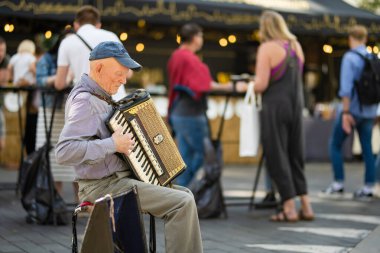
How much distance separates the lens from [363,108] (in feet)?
33.3

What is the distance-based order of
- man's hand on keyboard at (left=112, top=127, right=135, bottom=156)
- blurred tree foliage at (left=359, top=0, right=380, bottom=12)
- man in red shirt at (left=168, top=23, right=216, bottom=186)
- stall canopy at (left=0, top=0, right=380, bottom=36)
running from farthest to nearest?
blurred tree foliage at (left=359, top=0, right=380, bottom=12), stall canopy at (left=0, top=0, right=380, bottom=36), man in red shirt at (left=168, top=23, right=216, bottom=186), man's hand on keyboard at (left=112, top=127, right=135, bottom=156)

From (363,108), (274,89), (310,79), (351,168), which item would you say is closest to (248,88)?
(274,89)

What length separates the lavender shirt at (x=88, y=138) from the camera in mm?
4766

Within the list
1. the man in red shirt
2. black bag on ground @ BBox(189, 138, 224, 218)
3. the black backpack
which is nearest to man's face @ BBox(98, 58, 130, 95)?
black bag on ground @ BBox(189, 138, 224, 218)

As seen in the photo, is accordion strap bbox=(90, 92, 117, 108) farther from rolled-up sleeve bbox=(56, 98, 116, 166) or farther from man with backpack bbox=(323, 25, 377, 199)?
man with backpack bbox=(323, 25, 377, 199)

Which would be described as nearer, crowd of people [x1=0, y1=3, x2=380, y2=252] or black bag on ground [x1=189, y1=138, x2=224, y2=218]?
crowd of people [x1=0, y1=3, x2=380, y2=252]

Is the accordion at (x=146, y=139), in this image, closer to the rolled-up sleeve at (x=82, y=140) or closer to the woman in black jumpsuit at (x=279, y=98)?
the rolled-up sleeve at (x=82, y=140)

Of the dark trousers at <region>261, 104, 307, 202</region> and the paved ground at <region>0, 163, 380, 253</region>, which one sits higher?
the dark trousers at <region>261, 104, 307, 202</region>

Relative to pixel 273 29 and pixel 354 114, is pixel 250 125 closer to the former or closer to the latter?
pixel 273 29

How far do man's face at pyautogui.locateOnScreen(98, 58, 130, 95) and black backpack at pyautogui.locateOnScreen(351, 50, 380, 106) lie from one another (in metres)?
5.52

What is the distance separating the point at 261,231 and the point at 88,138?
3.16 metres

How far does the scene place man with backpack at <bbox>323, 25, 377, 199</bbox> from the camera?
33.0ft

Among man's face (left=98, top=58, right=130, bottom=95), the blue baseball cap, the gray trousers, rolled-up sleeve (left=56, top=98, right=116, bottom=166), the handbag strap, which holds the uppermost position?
the blue baseball cap

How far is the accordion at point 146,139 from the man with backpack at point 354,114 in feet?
17.1
